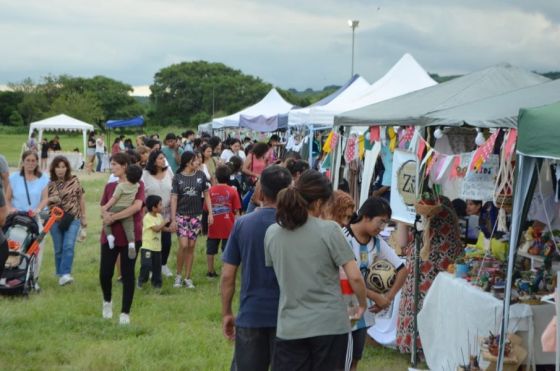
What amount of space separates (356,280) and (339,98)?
37.9ft

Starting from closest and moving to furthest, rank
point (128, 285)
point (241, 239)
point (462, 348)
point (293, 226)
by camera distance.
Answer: point (293, 226)
point (241, 239)
point (462, 348)
point (128, 285)

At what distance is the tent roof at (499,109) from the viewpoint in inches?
215

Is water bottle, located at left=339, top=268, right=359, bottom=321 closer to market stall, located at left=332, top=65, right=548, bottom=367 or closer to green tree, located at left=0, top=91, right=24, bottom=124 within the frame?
market stall, located at left=332, top=65, right=548, bottom=367

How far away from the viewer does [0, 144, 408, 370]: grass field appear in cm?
678

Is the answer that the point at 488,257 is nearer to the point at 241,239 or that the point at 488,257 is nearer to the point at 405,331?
the point at 405,331

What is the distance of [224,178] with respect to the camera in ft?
33.5

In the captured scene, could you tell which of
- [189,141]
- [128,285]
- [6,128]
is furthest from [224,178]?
[6,128]

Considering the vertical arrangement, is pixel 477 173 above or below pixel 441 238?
above

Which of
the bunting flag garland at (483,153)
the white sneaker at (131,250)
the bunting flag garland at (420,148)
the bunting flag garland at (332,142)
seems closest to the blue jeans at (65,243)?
the white sneaker at (131,250)

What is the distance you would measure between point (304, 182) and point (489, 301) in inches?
85.2

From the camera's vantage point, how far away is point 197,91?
102562 millimetres

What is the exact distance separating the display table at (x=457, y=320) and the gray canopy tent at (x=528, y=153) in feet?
0.99

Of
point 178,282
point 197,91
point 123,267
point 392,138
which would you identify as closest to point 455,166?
point 392,138

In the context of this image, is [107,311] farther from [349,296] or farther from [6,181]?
[349,296]
